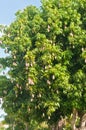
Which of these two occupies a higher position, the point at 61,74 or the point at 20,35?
the point at 20,35

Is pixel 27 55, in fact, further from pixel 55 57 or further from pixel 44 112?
pixel 44 112

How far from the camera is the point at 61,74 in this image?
32.2 metres

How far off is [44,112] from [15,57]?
16.0 ft

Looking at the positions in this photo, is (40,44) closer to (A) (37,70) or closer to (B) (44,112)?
(A) (37,70)

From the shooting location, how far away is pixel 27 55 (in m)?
33.1

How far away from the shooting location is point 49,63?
107 ft

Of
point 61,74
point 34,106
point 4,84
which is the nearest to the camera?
point 61,74

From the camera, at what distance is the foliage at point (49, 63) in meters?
32.6

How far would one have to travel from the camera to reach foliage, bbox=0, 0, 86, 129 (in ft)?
107

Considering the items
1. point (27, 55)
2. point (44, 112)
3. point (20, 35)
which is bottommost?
point (44, 112)

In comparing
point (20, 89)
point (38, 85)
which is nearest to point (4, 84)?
point (20, 89)

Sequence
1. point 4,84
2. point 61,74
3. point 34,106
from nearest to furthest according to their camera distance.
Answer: point 61,74 → point 34,106 → point 4,84

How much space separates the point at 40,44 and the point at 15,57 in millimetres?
3658

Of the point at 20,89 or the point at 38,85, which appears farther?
the point at 20,89
